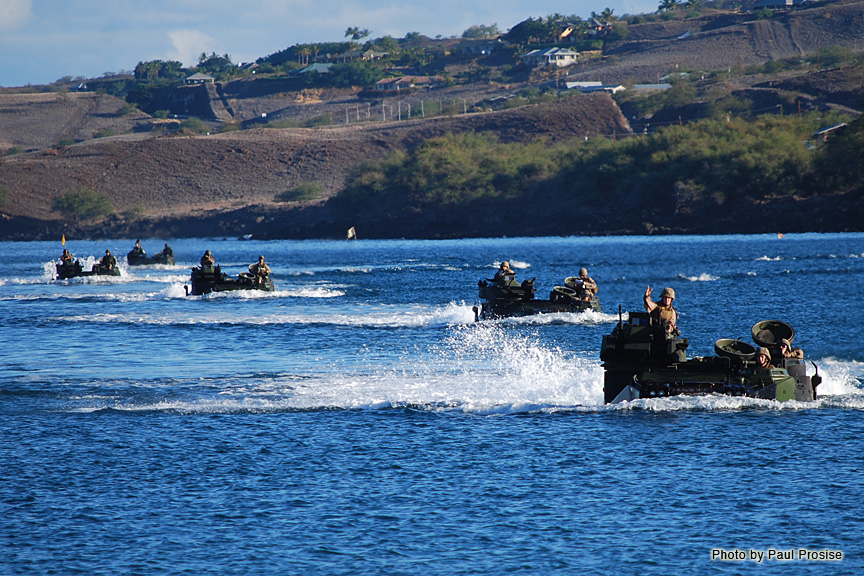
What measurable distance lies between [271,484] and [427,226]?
153223mm

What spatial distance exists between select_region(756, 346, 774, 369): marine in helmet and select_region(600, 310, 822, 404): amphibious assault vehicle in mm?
69

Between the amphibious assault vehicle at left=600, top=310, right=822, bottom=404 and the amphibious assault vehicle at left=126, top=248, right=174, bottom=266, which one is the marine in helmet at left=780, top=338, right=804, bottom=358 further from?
the amphibious assault vehicle at left=126, top=248, right=174, bottom=266

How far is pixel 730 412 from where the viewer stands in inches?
964

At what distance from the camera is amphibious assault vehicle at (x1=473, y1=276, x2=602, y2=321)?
147ft

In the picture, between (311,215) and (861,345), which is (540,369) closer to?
(861,345)

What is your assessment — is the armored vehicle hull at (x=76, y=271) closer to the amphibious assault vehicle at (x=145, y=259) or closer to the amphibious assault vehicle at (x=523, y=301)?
the amphibious assault vehicle at (x=145, y=259)

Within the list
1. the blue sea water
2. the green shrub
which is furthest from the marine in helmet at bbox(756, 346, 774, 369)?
the green shrub

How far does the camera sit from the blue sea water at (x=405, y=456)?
1616cm

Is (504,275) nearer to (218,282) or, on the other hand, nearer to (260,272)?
(260,272)

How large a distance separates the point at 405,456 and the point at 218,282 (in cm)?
4015

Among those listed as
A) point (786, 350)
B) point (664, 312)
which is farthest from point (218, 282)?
point (786, 350)

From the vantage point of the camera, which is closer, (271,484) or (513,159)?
(271,484)

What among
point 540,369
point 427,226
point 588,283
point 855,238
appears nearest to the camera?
point 540,369

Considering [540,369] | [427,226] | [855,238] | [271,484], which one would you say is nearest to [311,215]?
[427,226]
